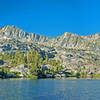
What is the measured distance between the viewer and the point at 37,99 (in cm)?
7406

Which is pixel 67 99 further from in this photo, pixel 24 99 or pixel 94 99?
pixel 24 99

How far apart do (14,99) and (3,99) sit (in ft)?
14.3

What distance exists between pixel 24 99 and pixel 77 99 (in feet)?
72.1

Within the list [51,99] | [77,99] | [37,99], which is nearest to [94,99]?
[77,99]

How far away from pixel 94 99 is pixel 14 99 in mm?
33187

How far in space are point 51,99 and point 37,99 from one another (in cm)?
570

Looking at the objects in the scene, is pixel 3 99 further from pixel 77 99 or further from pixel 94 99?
pixel 94 99

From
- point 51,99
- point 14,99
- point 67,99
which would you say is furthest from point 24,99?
point 67,99

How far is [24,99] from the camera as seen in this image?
7400 cm

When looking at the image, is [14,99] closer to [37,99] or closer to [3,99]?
[3,99]

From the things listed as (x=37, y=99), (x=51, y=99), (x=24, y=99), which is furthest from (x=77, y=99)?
(x=24, y=99)

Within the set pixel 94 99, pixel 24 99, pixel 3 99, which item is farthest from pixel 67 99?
pixel 3 99

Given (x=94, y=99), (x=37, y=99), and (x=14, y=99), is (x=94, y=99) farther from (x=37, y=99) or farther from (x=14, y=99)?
(x=14, y=99)

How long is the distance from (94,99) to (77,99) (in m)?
7.19
